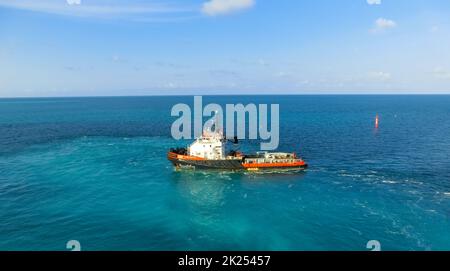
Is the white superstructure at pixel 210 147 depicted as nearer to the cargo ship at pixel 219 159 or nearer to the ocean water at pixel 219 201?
the cargo ship at pixel 219 159

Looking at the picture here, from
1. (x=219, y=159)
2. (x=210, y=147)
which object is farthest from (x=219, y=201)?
(x=210, y=147)

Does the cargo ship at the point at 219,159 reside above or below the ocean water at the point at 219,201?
above

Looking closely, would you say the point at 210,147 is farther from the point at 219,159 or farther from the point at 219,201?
the point at 219,201

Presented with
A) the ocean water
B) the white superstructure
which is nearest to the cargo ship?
the white superstructure

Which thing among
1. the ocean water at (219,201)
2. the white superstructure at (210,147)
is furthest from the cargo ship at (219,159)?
the ocean water at (219,201)

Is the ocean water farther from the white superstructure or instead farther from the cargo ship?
the white superstructure

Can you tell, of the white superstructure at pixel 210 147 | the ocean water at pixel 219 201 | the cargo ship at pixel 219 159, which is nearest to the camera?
the ocean water at pixel 219 201

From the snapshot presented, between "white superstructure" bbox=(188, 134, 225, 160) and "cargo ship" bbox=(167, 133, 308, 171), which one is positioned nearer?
"cargo ship" bbox=(167, 133, 308, 171)

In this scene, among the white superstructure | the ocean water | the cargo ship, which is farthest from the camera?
the white superstructure

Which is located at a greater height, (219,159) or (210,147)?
(210,147)
